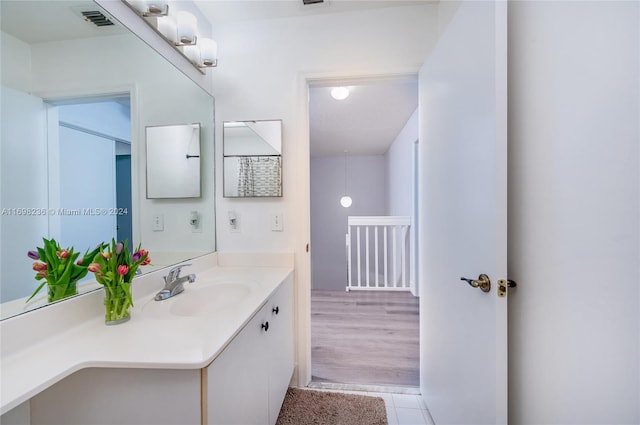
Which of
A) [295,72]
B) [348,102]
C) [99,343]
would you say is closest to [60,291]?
[99,343]

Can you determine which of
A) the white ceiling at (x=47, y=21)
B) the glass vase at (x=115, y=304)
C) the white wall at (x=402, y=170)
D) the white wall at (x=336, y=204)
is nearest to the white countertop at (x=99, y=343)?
the glass vase at (x=115, y=304)

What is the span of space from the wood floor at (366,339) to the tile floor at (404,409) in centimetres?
10

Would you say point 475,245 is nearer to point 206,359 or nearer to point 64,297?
point 206,359

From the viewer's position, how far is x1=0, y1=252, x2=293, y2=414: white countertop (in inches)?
22.6

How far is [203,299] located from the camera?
1.25 meters

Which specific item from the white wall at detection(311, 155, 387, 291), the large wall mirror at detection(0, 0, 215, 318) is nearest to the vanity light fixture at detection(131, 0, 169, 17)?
the large wall mirror at detection(0, 0, 215, 318)

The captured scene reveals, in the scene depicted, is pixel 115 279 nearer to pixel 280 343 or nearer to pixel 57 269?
pixel 57 269

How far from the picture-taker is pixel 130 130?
42.4 inches

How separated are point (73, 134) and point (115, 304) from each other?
60cm

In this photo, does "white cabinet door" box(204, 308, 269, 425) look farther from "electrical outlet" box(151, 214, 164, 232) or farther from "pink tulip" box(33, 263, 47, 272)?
"electrical outlet" box(151, 214, 164, 232)

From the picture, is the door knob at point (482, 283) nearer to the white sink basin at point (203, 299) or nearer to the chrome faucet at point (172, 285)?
the white sink basin at point (203, 299)

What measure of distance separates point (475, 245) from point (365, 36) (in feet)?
4.63

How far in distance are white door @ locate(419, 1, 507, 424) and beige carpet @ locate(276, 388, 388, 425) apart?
33 cm

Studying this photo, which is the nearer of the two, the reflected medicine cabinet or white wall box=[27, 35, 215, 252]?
white wall box=[27, 35, 215, 252]
